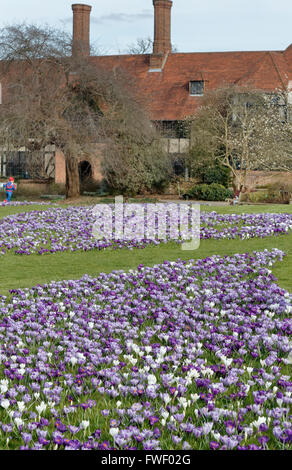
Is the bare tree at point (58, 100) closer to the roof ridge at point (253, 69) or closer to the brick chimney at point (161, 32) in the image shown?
the roof ridge at point (253, 69)

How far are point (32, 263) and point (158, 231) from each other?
4.82m

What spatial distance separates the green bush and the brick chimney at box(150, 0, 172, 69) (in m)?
17.8

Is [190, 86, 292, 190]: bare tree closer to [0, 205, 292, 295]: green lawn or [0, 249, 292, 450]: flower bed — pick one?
[0, 205, 292, 295]: green lawn

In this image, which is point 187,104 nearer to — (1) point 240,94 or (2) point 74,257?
(1) point 240,94

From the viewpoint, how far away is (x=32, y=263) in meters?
12.7

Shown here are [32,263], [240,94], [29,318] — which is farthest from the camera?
[240,94]

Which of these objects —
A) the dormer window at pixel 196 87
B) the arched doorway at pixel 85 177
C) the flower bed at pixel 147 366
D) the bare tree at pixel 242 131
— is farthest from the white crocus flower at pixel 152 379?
the dormer window at pixel 196 87

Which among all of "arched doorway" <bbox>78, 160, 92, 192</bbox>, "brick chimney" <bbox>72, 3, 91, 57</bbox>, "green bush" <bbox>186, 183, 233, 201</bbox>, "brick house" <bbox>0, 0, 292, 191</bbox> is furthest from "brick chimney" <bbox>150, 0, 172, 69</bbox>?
"green bush" <bbox>186, 183, 233, 201</bbox>

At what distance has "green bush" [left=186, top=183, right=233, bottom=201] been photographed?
37531 millimetres

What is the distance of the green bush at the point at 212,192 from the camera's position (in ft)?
123

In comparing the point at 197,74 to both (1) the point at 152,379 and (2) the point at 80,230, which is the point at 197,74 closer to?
(2) the point at 80,230

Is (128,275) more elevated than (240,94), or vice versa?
(240,94)

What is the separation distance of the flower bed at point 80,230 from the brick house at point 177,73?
80.6ft

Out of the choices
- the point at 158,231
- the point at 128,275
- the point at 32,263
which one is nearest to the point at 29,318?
the point at 128,275
